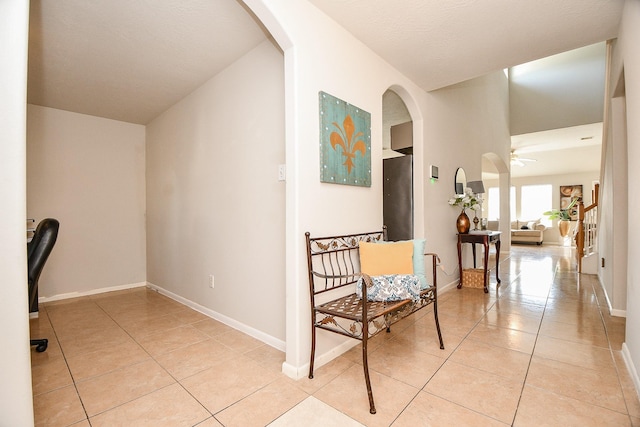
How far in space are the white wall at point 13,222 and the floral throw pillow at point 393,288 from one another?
5.04 feet

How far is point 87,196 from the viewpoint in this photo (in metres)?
3.96

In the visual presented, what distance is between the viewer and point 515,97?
6.43m

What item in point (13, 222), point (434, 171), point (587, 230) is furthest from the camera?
point (587, 230)

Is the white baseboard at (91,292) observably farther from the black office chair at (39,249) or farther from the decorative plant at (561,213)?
the decorative plant at (561,213)

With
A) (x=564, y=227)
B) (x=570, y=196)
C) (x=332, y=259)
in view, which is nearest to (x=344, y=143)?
(x=332, y=259)

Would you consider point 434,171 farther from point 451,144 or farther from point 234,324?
point 234,324

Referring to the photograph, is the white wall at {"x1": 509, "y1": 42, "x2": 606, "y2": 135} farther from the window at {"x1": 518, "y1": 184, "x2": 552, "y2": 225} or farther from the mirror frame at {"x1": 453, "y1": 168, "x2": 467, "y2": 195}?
the window at {"x1": 518, "y1": 184, "x2": 552, "y2": 225}

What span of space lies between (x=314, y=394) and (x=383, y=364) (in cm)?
54

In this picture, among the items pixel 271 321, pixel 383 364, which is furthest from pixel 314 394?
pixel 271 321

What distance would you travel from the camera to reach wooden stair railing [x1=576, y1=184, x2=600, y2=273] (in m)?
4.60

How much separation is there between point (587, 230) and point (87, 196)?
7858 mm

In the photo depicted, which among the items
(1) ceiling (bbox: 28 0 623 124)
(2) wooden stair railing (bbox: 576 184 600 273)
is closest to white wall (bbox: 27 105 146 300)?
(1) ceiling (bbox: 28 0 623 124)

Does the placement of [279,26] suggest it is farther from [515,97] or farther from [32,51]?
[515,97]

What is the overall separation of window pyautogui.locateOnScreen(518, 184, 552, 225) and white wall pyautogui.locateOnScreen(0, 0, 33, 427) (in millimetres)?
11974
